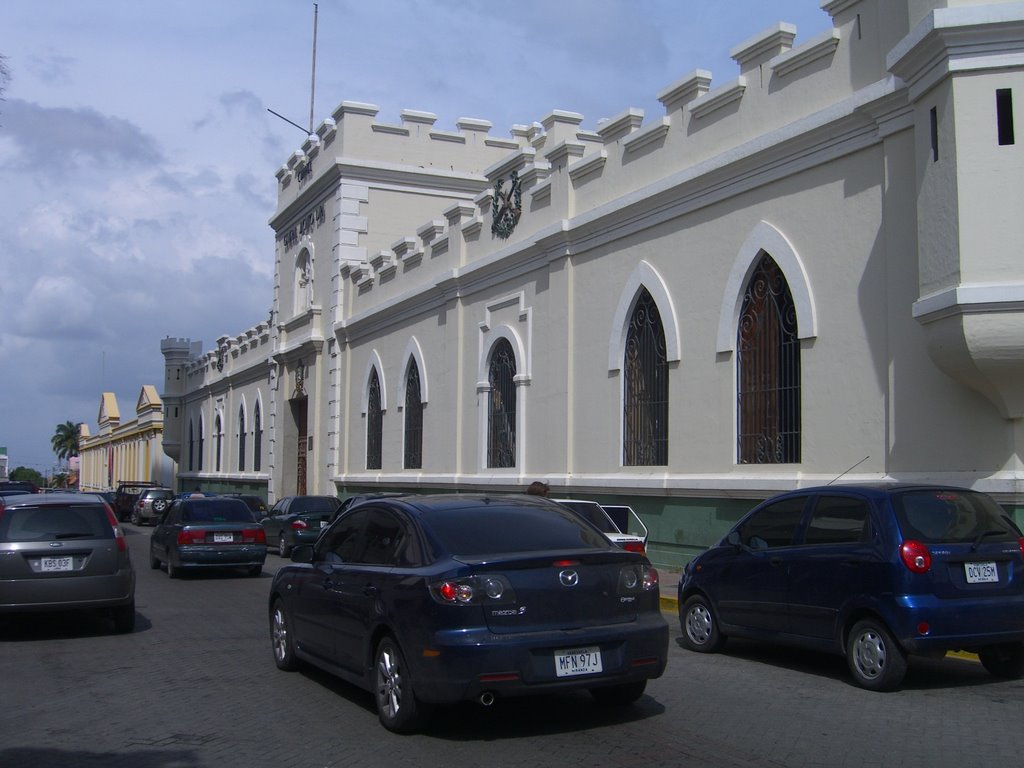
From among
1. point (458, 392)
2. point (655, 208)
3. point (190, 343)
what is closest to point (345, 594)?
point (655, 208)

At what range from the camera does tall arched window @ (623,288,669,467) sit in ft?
57.8

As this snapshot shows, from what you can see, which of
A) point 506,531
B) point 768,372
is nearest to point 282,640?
point 506,531

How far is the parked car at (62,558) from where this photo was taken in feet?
38.6

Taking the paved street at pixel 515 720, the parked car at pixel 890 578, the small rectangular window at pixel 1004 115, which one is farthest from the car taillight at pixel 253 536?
the small rectangular window at pixel 1004 115

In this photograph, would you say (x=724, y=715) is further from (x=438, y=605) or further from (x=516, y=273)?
(x=516, y=273)

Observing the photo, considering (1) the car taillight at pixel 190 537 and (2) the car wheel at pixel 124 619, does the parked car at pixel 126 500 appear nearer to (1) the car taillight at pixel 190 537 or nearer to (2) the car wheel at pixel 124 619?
(1) the car taillight at pixel 190 537

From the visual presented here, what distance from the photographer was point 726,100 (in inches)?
628

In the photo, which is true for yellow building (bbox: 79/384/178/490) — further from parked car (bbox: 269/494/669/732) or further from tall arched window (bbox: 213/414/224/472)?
parked car (bbox: 269/494/669/732)

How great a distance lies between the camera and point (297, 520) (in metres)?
23.3

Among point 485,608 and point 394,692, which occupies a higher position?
point 485,608

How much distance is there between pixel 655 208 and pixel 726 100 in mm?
2201

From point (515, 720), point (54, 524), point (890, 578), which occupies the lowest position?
point (515, 720)

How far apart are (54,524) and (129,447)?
72.3 meters

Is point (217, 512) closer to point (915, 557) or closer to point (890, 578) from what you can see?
point (890, 578)
